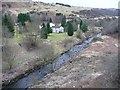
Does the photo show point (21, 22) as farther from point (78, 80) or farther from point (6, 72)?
point (78, 80)

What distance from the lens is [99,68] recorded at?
1718 inches

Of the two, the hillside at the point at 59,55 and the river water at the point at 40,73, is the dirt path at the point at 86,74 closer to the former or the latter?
the hillside at the point at 59,55

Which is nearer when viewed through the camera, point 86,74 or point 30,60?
point 86,74

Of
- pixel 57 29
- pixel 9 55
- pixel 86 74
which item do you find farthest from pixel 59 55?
pixel 57 29

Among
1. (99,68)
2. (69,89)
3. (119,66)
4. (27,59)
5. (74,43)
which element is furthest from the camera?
(74,43)

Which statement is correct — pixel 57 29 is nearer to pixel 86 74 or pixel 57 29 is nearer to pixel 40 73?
pixel 40 73

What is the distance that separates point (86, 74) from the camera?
40.8 meters

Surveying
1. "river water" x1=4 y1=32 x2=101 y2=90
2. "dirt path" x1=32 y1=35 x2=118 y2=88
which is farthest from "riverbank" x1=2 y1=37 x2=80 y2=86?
"dirt path" x1=32 y1=35 x2=118 y2=88

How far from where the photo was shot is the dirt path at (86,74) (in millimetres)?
35906

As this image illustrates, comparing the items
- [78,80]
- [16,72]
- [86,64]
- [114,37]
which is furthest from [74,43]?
[78,80]

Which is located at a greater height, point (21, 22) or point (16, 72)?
point (21, 22)

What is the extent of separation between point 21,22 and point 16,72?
3615 centimetres

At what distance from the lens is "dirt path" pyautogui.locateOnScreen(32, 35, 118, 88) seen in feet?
118

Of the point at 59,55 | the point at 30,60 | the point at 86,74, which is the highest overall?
the point at 86,74
